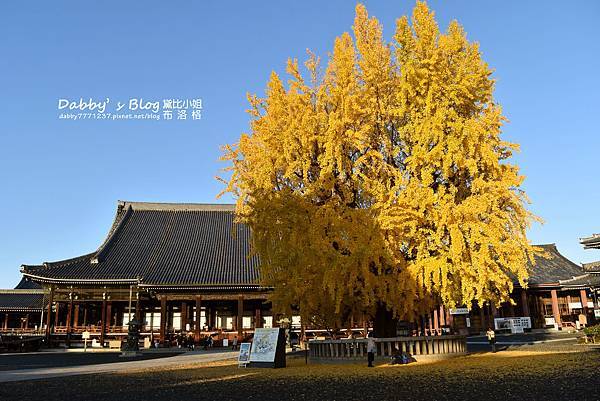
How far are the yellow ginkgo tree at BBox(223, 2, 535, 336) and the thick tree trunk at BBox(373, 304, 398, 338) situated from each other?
36 mm

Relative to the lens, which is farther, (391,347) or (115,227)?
(115,227)

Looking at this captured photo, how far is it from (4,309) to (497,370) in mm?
44515

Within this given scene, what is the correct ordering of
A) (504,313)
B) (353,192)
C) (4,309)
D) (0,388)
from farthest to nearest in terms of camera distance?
(4,309) → (504,313) → (353,192) → (0,388)

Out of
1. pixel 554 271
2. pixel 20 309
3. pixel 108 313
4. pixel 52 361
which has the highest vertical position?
pixel 554 271

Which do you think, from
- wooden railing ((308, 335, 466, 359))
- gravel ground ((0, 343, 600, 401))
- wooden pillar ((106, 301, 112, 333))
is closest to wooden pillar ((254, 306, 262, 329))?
wooden pillar ((106, 301, 112, 333))

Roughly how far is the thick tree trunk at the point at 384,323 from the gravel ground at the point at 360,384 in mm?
1899

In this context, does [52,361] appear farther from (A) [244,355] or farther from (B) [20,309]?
(B) [20,309]

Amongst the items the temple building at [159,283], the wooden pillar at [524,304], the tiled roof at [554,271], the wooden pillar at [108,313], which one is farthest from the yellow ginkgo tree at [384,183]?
the tiled roof at [554,271]

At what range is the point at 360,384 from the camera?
1058 cm

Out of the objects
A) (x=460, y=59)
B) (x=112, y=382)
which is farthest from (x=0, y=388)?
(x=460, y=59)

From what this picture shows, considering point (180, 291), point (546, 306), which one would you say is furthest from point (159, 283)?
point (546, 306)

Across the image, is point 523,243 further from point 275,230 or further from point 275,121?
point 275,121

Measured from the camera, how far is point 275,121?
55.2ft

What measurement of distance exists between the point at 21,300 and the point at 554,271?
4963cm
